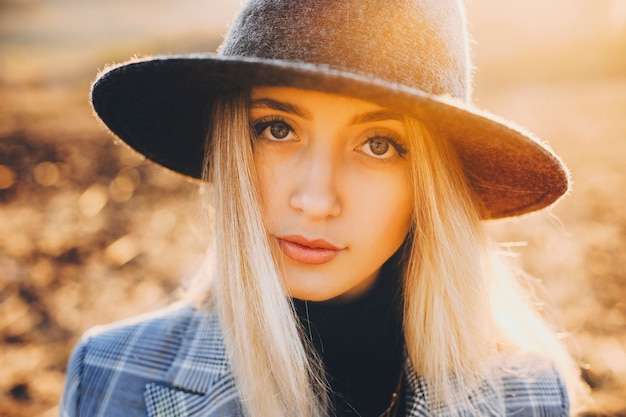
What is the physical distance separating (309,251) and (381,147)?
1.19ft

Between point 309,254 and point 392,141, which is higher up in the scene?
point 392,141

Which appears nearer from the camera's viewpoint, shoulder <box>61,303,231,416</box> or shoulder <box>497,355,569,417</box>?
shoulder <box>61,303,231,416</box>

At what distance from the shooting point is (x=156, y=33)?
20094mm

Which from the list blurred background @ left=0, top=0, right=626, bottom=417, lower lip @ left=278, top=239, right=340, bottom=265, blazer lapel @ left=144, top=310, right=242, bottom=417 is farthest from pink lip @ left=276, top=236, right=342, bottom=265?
blurred background @ left=0, top=0, right=626, bottom=417

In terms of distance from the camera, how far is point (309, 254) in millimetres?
1380

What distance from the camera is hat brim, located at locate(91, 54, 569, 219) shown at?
992mm

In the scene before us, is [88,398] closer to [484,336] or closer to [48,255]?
[484,336]


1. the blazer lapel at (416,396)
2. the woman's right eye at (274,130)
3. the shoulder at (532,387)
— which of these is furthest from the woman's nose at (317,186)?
the shoulder at (532,387)

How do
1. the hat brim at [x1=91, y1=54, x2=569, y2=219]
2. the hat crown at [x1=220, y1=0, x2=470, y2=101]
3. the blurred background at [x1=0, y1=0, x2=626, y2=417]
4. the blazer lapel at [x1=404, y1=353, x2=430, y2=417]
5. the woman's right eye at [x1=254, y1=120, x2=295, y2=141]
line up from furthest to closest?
the blurred background at [x1=0, y1=0, x2=626, y2=417], the blazer lapel at [x1=404, y1=353, x2=430, y2=417], the woman's right eye at [x1=254, y1=120, x2=295, y2=141], the hat crown at [x1=220, y1=0, x2=470, y2=101], the hat brim at [x1=91, y1=54, x2=569, y2=219]

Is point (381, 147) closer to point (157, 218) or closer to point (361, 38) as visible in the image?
point (361, 38)

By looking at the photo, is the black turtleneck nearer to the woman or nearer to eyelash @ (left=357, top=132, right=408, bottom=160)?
the woman

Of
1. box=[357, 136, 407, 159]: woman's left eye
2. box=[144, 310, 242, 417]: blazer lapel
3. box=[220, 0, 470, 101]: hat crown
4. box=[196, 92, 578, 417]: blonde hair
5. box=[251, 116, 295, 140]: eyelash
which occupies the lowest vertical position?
box=[144, 310, 242, 417]: blazer lapel

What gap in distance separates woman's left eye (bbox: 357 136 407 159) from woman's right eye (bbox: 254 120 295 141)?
0.20 m

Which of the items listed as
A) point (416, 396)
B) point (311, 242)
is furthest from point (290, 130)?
point (416, 396)
